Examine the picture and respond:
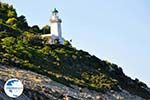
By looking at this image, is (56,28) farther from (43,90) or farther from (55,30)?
(43,90)

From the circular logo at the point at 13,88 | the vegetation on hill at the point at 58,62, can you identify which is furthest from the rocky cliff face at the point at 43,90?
the circular logo at the point at 13,88

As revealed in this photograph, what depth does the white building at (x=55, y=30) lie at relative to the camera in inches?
3633

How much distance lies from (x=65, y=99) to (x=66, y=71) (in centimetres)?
2653

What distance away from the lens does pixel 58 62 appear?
249ft

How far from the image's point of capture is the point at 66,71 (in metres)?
73.7

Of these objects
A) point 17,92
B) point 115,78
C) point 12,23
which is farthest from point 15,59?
point 17,92

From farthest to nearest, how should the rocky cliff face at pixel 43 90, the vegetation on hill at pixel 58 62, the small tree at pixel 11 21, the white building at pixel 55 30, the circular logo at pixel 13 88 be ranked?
the small tree at pixel 11 21, the white building at pixel 55 30, the vegetation on hill at pixel 58 62, the rocky cliff face at pixel 43 90, the circular logo at pixel 13 88

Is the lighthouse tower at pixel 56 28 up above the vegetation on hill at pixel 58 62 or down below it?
above

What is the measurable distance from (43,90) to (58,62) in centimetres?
3110

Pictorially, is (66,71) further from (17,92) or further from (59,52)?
(17,92)

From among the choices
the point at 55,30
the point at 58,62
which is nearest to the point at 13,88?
the point at 58,62

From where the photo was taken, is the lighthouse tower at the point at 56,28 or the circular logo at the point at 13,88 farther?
the lighthouse tower at the point at 56,28

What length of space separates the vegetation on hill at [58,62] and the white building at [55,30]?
5.14 ft

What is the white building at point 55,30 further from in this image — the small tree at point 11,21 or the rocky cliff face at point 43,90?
the rocky cliff face at point 43,90
